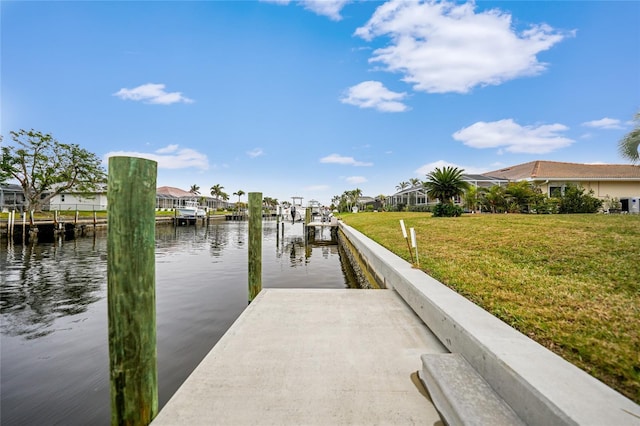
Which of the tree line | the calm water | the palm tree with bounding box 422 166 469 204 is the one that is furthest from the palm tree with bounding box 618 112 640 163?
the calm water

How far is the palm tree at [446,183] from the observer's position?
20578 mm

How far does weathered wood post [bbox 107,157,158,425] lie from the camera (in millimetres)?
2342

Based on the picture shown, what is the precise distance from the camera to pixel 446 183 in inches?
814

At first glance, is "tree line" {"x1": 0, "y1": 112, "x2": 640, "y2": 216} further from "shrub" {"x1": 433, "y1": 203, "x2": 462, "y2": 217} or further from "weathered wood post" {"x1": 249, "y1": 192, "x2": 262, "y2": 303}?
"weathered wood post" {"x1": 249, "y1": 192, "x2": 262, "y2": 303}

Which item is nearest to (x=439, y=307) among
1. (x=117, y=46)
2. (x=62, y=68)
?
(x=117, y=46)

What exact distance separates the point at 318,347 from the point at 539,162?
37327 mm

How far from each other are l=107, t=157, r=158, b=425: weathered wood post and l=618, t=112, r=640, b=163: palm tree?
78.4 feet

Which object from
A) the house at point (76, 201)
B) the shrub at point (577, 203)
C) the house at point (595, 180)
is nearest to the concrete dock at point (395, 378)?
the shrub at point (577, 203)

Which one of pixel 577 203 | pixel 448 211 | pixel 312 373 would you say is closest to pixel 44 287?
pixel 312 373

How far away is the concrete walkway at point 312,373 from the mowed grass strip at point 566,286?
112 centimetres

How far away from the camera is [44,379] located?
4246 millimetres

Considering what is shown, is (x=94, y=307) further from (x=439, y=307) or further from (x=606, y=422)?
(x=606, y=422)

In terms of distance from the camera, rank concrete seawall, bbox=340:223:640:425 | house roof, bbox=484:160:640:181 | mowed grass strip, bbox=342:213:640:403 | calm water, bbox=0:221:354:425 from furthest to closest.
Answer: house roof, bbox=484:160:640:181, calm water, bbox=0:221:354:425, mowed grass strip, bbox=342:213:640:403, concrete seawall, bbox=340:223:640:425

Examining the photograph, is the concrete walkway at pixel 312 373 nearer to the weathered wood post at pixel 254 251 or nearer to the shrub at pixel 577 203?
the weathered wood post at pixel 254 251
